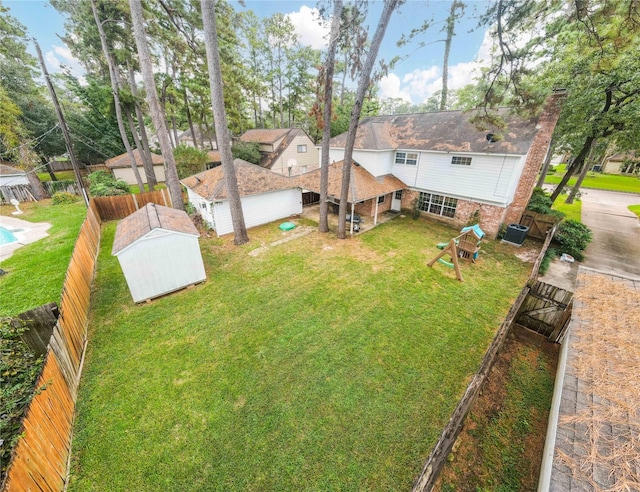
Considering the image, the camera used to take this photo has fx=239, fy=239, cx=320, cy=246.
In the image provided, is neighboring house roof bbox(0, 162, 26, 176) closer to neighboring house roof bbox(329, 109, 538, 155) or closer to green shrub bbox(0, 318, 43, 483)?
green shrub bbox(0, 318, 43, 483)

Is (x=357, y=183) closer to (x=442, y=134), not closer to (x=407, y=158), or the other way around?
(x=407, y=158)

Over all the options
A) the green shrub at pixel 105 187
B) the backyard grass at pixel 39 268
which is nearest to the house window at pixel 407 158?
the backyard grass at pixel 39 268

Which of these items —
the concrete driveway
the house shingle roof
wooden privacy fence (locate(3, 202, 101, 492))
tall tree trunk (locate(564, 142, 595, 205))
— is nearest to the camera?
wooden privacy fence (locate(3, 202, 101, 492))

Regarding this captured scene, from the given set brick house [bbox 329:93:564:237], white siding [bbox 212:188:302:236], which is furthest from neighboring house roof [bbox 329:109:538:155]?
white siding [bbox 212:188:302:236]

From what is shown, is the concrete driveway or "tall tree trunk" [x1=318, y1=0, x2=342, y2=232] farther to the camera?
the concrete driveway

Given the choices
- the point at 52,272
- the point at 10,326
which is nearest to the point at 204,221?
the point at 52,272

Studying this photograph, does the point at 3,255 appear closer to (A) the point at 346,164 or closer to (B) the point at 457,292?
(A) the point at 346,164

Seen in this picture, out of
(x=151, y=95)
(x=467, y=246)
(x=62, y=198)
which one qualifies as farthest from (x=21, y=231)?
(x=467, y=246)

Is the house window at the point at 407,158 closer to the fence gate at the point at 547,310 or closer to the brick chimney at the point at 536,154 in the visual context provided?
the brick chimney at the point at 536,154
